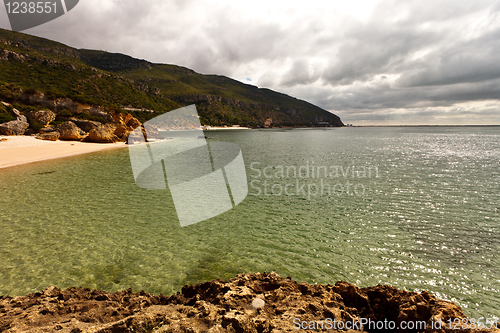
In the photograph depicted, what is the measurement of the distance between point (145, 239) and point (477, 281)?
500 inches

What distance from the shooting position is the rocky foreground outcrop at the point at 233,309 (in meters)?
3.62

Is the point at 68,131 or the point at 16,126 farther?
the point at 68,131

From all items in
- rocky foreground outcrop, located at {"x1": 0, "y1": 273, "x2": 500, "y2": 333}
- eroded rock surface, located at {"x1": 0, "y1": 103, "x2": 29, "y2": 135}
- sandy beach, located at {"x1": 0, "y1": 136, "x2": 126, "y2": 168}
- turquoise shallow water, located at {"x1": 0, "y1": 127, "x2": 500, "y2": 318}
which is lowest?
turquoise shallow water, located at {"x1": 0, "y1": 127, "x2": 500, "y2": 318}

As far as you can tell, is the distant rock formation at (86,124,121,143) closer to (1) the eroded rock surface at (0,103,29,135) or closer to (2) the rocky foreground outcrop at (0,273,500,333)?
(1) the eroded rock surface at (0,103,29,135)

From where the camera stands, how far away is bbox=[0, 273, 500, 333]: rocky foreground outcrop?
11.9 ft

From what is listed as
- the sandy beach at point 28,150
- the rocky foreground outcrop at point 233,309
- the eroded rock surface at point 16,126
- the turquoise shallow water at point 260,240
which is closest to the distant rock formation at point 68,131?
the sandy beach at point 28,150

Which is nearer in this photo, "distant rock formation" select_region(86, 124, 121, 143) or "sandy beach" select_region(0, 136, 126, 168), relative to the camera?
"sandy beach" select_region(0, 136, 126, 168)

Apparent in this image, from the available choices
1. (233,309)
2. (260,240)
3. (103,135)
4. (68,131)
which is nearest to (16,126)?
(68,131)

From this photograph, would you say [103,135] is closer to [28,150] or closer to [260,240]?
[28,150]

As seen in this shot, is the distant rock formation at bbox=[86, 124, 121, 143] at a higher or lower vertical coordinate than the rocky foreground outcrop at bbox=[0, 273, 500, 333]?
higher

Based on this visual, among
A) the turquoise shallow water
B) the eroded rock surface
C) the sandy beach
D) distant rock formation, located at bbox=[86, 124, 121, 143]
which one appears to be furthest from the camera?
distant rock formation, located at bbox=[86, 124, 121, 143]

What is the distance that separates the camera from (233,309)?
399cm

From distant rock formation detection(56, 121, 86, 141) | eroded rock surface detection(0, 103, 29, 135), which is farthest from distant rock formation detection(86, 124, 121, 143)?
eroded rock surface detection(0, 103, 29, 135)

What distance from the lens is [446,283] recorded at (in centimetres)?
678
